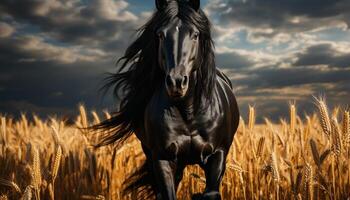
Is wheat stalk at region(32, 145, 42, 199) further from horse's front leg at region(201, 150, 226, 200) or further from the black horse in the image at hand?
horse's front leg at region(201, 150, 226, 200)

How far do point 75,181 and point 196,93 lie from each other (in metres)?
3.01

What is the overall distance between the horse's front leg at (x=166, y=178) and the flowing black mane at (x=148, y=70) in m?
0.51

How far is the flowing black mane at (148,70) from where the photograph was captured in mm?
3332

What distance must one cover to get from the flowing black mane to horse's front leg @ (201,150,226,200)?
41 cm

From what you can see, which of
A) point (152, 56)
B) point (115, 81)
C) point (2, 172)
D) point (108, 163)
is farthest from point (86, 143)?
point (152, 56)

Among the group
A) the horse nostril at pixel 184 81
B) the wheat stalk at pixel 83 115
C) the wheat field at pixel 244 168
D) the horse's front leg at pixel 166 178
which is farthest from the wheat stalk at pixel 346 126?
the wheat stalk at pixel 83 115

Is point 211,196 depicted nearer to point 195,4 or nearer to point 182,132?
point 182,132

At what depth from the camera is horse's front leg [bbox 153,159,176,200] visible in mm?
3467

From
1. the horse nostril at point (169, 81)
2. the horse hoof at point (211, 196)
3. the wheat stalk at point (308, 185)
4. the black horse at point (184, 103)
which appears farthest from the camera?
the wheat stalk at point (308, 185)

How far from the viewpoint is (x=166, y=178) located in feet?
11.4

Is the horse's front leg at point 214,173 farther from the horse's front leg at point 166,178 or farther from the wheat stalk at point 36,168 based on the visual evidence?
the wheat stalk at point 36,168

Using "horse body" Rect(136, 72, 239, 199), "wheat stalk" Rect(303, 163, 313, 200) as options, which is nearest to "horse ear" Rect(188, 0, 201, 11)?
"horse body" Rect(136, 72, 239, 199)

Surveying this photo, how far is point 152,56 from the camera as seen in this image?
3.78 metres

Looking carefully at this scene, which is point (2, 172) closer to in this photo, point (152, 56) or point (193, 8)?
point (152, 56)
